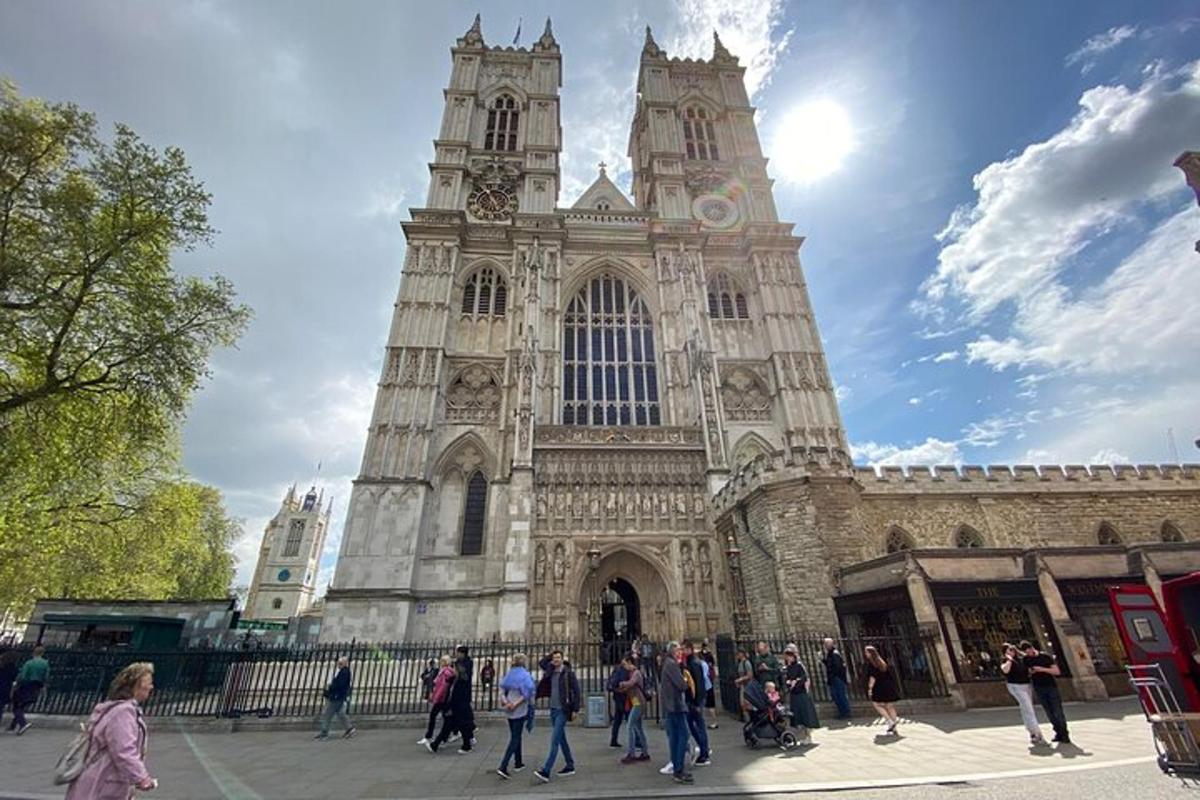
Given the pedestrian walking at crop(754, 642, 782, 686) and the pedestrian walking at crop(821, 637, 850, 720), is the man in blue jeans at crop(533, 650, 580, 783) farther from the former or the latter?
the pedestrian walking at crop(821, 637, 850, 720)

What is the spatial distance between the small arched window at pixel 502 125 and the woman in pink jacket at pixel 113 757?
34.5 m

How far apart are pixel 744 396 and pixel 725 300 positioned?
634 cm

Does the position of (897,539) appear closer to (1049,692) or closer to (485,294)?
(1049,692)

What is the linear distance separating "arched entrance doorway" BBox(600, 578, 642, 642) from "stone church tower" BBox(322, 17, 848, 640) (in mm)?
96

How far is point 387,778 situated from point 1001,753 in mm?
7704

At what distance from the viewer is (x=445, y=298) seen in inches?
967

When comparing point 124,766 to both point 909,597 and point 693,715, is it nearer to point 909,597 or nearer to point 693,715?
point 693,715

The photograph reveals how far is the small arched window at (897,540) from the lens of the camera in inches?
615

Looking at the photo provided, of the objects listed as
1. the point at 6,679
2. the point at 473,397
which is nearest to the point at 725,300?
the point at 473,397

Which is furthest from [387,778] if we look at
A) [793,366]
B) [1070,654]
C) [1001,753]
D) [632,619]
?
[793,366]

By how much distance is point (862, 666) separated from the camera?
35.0 ft

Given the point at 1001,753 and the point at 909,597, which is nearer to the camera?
the point at 1001,753

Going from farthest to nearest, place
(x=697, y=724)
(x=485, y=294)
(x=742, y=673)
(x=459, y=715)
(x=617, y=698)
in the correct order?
(x=485, y=294) → (x=742, y=673) → (x=459, y=715) → (x=617, y=698) → (x=697, y=724)

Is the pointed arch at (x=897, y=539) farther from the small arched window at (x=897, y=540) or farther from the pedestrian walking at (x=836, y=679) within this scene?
the pedestrian walking at (x=836, y=679)
